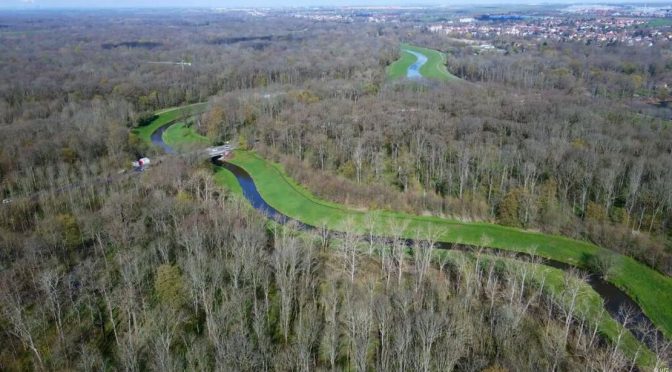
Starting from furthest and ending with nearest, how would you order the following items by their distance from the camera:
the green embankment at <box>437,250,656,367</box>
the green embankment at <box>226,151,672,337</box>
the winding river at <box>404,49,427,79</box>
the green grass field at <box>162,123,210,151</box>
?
1. the winding river at <box>404,49,427,79</box>
2. the green grass field at <box>162,123,210,151</box>
3. the green embankment at <box>226,151,672,337</box>
4. the green embankment at <box>437,250,656,367</box>

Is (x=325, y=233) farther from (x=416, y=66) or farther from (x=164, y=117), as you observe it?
(x=416, y=66)

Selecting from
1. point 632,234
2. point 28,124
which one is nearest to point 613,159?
point 632,234

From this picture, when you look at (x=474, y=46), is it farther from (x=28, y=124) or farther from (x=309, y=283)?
(x=309, y=283)

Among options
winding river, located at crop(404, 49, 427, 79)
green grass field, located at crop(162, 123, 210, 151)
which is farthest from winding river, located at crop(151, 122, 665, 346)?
winding river, located at crop(404, 49, 427, 79)

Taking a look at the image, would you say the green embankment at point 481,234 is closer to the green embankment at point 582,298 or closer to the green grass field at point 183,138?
the green embankment at point 582,298

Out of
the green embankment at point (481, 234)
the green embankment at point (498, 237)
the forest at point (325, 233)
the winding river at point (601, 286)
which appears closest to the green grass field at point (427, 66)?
the forest at point (325, 233)

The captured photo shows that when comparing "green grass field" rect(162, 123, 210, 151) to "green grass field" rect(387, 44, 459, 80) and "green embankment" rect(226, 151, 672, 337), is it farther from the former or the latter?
"green grass field" rect(387, 44, 459, 80)
